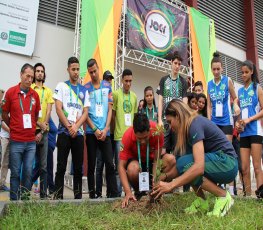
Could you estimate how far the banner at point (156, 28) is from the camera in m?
7.40

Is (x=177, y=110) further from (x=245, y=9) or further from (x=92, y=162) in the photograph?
(x=245, y=9)

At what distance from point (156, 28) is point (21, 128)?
5.73m

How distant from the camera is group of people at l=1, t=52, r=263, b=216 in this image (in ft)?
8.03

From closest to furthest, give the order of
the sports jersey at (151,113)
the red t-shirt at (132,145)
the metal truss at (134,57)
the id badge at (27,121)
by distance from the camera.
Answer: the red t-shirt at (132,145) < the id badge at (27,121) < the sports jersey at (151,113) < the metal truss at (134,57)

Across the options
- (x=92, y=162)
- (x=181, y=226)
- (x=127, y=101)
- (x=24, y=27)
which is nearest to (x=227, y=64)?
(x=24, y=27)

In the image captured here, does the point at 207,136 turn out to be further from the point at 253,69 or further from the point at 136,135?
the point at 253,69

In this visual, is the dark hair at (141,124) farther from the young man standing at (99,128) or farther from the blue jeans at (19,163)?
the blue jeans at (19,163)

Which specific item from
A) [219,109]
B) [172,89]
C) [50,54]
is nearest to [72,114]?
[172,89]

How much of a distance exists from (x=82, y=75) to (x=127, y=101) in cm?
236

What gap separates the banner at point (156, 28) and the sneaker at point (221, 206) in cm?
533

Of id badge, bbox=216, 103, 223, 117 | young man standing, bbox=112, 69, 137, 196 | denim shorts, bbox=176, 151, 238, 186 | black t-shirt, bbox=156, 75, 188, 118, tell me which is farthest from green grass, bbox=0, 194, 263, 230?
black t-shirt, bbox=156, 75, 188, 118

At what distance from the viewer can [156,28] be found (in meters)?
8.03

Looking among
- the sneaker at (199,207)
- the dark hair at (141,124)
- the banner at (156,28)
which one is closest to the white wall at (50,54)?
the banner at (156,28)

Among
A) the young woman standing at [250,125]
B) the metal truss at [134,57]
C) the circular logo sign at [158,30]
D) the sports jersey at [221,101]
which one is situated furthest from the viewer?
the circular logo sign at [158,30]
